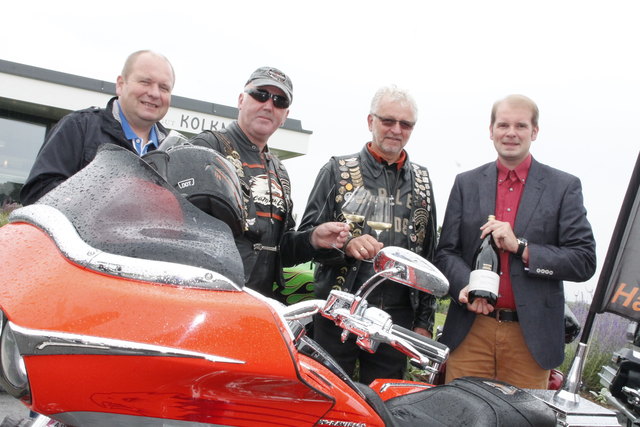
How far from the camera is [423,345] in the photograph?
1533 mm

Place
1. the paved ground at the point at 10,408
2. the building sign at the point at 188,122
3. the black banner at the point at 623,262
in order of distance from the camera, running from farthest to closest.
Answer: the building sign at the point at 188,122
the paved ground at the point at 10,408
the black banner at the point at 623,262

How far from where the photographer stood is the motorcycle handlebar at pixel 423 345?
4.99 ft

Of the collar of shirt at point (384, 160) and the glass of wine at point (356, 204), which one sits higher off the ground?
the collar of shirt at point (384, 160)

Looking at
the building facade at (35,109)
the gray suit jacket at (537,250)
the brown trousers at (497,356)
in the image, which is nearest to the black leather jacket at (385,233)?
the gray suit jacket at (537,250)

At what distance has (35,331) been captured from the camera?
99 centimetres

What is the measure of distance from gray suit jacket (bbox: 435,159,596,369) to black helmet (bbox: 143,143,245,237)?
1.76 meters

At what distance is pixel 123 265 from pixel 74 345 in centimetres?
17

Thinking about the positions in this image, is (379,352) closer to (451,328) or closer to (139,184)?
(451,328)

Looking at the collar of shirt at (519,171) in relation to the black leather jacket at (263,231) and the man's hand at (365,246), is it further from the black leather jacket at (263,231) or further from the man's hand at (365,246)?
the black leather jacket at (263,231)

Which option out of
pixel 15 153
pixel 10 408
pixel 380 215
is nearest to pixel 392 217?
pixel 380 215

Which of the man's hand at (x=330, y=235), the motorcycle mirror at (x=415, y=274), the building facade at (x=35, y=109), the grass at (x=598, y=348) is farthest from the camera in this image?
the building facade at (x=35, y=109)

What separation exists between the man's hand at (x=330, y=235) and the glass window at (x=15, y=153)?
1088 cm

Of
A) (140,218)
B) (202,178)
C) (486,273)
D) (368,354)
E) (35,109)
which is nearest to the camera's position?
(140,218)

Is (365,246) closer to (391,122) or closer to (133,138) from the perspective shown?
(391,122)
